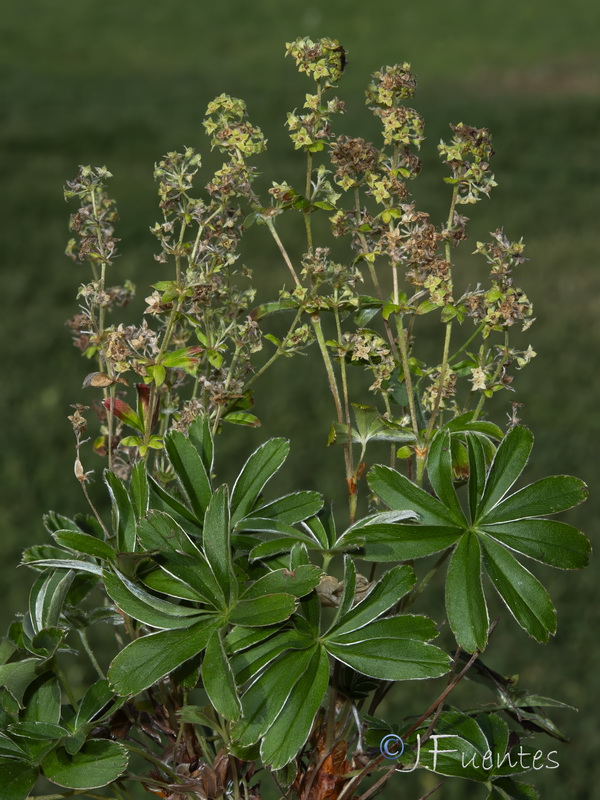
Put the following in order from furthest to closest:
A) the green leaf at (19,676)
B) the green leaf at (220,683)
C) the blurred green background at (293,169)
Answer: the blurred green background at (293,169) → the green leaf at (19,676) → the green leaf at (220,683)

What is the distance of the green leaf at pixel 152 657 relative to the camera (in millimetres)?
647

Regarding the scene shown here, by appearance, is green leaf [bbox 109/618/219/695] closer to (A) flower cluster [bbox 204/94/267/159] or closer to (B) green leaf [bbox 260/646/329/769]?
Answer: (B) green leaf [bbox 260/646/329/769]

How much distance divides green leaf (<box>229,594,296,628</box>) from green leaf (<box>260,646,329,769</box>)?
0.18ft

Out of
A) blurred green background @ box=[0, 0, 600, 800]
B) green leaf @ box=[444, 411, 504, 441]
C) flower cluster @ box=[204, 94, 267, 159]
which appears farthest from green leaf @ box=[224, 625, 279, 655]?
blurred green background @ box=[0, 0, 600, 800]

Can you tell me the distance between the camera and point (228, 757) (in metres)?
0.72

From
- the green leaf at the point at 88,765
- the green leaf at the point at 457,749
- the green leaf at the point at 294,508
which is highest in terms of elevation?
the green leaf at the point at 294,508

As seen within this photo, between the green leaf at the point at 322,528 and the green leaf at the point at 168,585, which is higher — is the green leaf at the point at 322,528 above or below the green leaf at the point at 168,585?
above

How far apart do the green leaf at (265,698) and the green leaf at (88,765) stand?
9cm

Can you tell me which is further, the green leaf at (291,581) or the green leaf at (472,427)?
the green leaf at (472,427)

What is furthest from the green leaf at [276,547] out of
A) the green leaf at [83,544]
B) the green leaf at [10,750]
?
the green leaf at [10,750]

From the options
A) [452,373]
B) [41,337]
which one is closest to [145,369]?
[452,373]

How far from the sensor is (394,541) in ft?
2.28

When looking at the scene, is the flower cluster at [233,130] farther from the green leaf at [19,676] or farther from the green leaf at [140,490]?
the green leaf at [19,676]

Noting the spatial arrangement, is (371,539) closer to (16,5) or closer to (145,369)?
(145,369)
